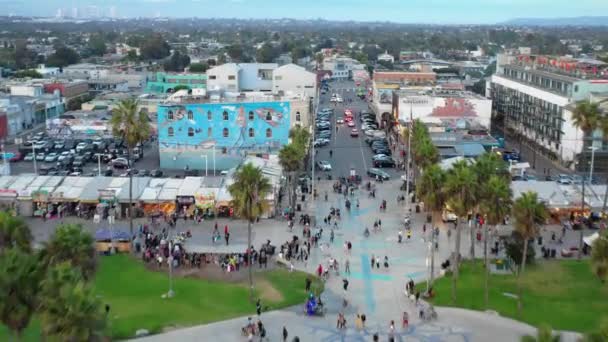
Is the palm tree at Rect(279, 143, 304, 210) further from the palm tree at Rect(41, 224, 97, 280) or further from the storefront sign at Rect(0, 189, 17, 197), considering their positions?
the palm tree at Rect(41, 224, 97, 280)

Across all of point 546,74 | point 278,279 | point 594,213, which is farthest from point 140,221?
point 546,74

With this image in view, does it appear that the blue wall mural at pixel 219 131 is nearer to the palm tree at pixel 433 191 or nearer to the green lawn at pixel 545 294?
the palm tree at pixel 433 191

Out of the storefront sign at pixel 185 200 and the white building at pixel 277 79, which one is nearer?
the storefront sign at pixel 185 200

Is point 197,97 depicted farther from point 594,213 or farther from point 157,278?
point 594,213

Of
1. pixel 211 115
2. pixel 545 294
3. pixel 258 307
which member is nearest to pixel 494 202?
pixel 545 294

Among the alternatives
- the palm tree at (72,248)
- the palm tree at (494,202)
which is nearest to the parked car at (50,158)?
the palm tree at (72,248)

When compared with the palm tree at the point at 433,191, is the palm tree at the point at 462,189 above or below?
above
